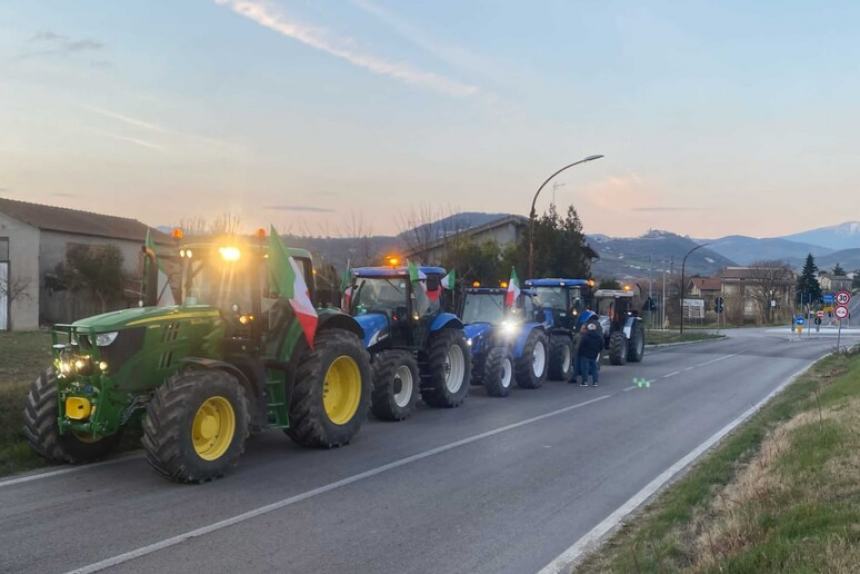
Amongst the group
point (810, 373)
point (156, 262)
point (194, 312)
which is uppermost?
point (156, 262)

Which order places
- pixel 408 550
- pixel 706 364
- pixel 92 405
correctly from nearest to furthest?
pixel 408 550
pixel 92 405
pixel 706 364

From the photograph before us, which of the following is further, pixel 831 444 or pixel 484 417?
pixel 484 417

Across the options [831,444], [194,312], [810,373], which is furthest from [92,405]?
[810,373]

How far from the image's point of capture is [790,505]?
6594 mm

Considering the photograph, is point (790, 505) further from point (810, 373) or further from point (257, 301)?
point (810, 373)

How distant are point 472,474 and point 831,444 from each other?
4308mm

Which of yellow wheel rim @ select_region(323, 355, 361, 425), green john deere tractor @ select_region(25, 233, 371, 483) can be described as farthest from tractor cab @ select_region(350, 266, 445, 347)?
green john deere tractor @ select_region(25, 233, 371, 483)

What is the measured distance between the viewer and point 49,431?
8484mm

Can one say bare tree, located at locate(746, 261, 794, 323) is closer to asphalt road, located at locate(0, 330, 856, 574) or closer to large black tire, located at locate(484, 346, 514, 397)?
large black tire, located at locate(484, 346, 514, 397)

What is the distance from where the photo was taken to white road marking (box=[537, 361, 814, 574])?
608cm

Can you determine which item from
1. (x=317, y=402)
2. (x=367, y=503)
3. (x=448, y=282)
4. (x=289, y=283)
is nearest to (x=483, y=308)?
(x=448, y=282)

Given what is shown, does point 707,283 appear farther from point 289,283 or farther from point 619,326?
point 289,283

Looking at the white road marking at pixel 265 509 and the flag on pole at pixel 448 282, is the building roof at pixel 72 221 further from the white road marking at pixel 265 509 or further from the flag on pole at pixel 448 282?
the white road marking at pixel 265 509

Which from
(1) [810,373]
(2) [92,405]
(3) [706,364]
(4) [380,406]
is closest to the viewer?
(2) [92,405]
